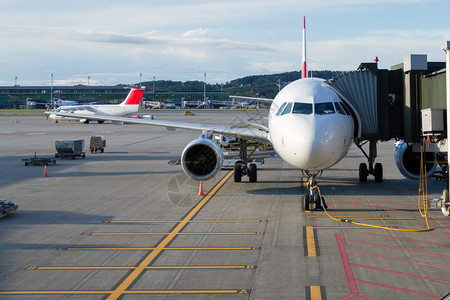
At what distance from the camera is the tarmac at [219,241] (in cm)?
1119

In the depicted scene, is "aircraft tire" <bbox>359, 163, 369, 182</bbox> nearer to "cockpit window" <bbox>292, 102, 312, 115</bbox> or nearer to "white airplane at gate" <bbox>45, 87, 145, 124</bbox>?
"cockpit window" <bbox>292, 102, 312, 115</bbox>

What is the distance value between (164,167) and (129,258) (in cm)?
2008

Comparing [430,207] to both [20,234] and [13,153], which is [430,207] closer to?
[20,234]

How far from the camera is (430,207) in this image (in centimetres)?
1980

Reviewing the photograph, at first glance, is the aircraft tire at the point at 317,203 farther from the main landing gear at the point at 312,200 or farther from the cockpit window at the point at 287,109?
the cockpit window at the point at 287,109

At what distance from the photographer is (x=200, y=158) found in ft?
76.0

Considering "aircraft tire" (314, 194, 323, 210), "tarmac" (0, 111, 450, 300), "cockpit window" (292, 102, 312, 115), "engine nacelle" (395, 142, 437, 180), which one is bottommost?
"tarmac" (0, 111, 450, 300)

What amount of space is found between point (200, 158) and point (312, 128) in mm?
6803

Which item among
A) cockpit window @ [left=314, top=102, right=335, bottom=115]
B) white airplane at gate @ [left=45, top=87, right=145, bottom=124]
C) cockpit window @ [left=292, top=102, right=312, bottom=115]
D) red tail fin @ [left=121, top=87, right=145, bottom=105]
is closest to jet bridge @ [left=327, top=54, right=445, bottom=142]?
cockpit window @ [left=314, top=102, right=335, bottom=115]

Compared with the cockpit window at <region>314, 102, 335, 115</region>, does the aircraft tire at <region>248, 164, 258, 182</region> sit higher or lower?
lower

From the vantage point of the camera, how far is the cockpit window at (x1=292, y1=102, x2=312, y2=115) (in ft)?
60.3

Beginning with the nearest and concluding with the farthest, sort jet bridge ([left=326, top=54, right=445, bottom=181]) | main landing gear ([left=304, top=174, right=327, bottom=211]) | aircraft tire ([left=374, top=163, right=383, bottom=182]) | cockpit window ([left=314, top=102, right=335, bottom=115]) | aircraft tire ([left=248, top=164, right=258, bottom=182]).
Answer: cockpit window ([left=314, top=102, right=335, bottom=115]) → main landing gear ([left=304, top=174, right=327, bottom=211]) → jet bridge ([left=326, top=54, right=445, bottom=181]) → aircraft tire ([left=374, top=163, right=383, bottom=182]) → aircraft tire ([left=248, top=164, right=258, bottom=182])

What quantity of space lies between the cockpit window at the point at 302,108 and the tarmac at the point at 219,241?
3484mm

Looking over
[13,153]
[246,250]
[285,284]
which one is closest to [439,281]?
[285,284]
